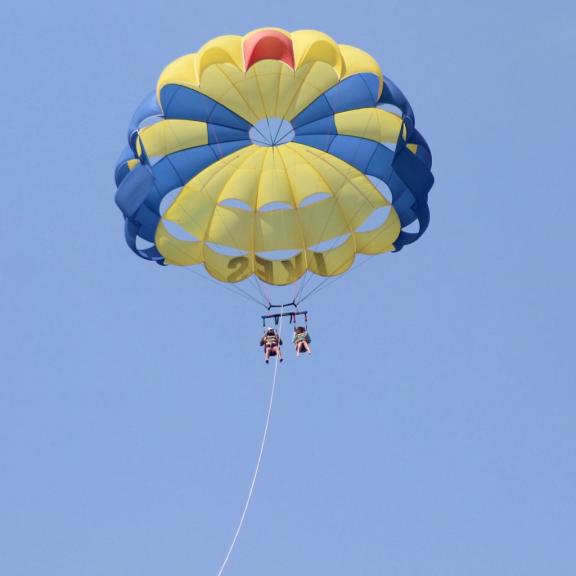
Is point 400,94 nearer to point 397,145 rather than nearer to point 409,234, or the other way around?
point 397,145

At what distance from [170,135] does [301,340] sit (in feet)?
16.6

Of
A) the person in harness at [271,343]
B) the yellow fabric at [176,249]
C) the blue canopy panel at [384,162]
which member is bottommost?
the person in harness at [271,343]

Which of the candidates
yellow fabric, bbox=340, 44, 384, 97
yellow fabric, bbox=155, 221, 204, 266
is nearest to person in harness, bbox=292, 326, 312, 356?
yellow fabric, bbox=155, 221, 204, 266

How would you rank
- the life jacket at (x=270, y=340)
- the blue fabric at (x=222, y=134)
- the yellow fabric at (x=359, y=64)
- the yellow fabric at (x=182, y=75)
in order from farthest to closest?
the blue fabric at (x=222, y=134) < the life jacket at (x=270, y=340) < the yellow fabric at (x=359, y=64) < the yellow fabric at (x=182, y=75)

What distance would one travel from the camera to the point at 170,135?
25438mm

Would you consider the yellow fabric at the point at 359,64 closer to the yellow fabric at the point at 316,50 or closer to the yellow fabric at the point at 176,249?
the yellow fabric at the point at 316,50

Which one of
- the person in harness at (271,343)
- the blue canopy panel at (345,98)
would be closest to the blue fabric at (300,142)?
the blue canopy panel at (345,98)

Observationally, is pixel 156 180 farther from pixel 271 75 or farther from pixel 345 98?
pixel 345 98

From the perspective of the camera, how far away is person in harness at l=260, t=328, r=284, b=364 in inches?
993

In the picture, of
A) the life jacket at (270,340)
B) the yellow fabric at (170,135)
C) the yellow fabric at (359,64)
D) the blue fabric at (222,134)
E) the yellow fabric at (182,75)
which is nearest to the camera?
the yellow fabric at (182,75)

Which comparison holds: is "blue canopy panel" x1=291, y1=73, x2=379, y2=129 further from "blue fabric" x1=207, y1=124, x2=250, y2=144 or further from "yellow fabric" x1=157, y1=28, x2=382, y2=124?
"blue fabric" x1=207, y1=124, x2=250, y2=144

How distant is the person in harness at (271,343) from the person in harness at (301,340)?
345 mm

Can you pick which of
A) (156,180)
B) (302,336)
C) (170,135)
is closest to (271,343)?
(302,336)

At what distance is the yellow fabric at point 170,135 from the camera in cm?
2542
